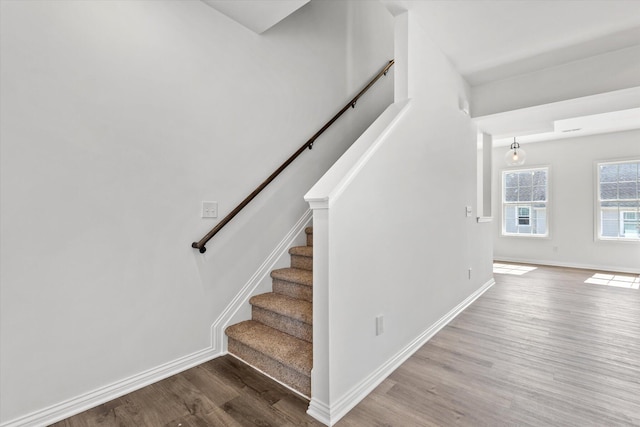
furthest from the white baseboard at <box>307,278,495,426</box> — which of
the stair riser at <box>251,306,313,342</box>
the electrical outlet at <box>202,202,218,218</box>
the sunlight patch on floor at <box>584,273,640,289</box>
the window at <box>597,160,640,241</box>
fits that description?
the window at <box>597,160,640,241</box>

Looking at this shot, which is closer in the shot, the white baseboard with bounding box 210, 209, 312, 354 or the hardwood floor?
the hardwood floor

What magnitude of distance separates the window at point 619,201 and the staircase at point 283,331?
21.3 ft

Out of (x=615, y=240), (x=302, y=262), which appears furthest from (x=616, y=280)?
(x=302, y=262)

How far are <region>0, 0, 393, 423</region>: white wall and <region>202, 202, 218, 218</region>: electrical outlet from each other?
0.16ft

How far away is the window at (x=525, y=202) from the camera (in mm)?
6629

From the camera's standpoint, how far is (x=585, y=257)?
607cm

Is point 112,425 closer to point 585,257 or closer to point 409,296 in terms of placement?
point 409,296

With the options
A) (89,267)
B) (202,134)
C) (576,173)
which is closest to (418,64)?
(202,134)

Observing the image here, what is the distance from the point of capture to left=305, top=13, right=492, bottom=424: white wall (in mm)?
1602

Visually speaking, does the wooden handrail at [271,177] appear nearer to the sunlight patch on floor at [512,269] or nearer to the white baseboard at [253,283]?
the white baseboard at [253,283]

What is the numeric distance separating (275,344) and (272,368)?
5.6 inches

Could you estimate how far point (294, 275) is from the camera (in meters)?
2.46

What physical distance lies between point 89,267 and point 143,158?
0.68 meters

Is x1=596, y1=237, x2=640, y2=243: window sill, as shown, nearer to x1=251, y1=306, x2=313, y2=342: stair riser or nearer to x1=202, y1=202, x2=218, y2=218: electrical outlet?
x1=251, y1=306, x2=313, y2=342: stair riser
